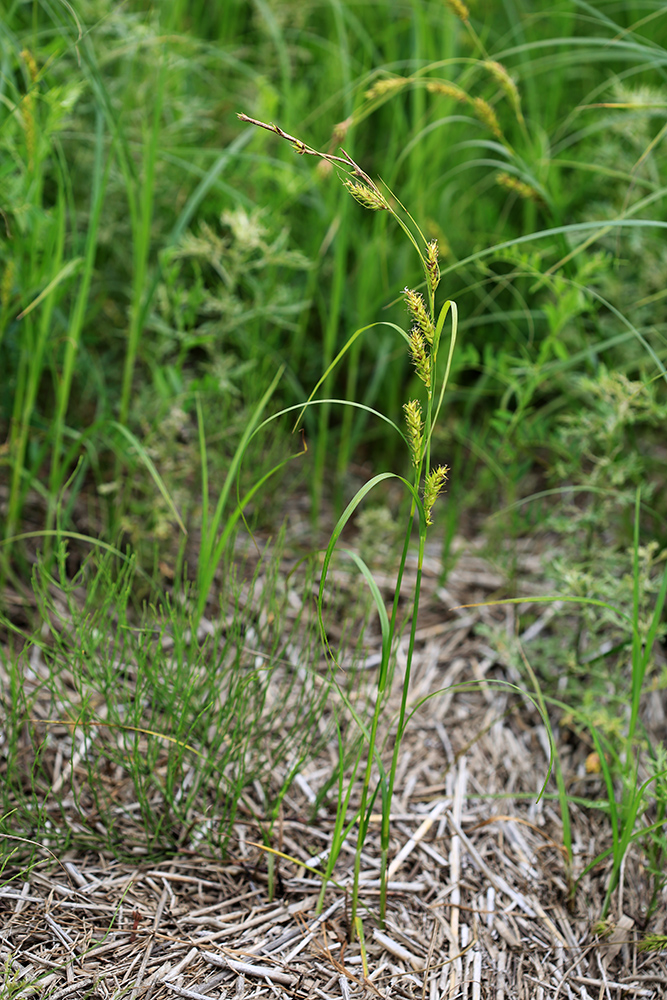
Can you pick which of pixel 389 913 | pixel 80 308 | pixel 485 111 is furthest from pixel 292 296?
pixel 389 913

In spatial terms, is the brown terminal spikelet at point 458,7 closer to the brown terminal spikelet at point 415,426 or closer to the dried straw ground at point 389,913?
the brown terminal spikelet at point 415,426

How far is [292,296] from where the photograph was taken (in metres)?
1.81

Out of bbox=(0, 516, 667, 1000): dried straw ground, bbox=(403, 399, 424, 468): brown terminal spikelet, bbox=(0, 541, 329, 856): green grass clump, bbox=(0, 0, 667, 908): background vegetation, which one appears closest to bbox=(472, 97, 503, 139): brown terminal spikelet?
bbox=(0, 0, 667, 908): background vegetation

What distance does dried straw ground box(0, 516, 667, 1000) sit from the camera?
1.07 m

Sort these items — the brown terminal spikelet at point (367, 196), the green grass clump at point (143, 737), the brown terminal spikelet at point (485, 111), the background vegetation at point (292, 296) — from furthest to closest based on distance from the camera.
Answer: the background vegetation at point (292, 296) → the brown terminal spikelet at point (485, 111) → the green grass clump at point (143, 737) → the brown terminal spikelet at point (367, 196)

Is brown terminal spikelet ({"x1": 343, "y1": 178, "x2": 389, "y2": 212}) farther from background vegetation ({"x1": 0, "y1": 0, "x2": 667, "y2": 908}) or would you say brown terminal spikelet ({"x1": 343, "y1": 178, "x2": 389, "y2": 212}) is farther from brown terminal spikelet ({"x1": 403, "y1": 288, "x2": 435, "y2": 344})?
background vegetation ({"x1": 0, "y1": 0, "x2": 667, "y2": 908})

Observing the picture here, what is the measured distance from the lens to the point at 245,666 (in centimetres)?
145

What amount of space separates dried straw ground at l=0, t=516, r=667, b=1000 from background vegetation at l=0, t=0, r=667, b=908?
0.13 metres

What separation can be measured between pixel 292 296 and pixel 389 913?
4.27 ft

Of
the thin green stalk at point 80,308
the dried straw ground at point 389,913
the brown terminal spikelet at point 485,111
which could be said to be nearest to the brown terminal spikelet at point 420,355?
the dried straw ground at point 389,913

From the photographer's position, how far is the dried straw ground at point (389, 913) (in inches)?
42.3

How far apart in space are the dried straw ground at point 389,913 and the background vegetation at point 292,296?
0.44 feet

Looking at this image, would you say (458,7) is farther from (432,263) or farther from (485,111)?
(432,263)

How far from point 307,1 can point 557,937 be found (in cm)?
244
